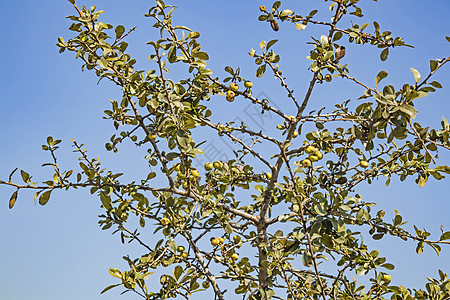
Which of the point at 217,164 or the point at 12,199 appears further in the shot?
the point at 217,164

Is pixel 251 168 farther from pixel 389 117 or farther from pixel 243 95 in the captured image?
pixel 389 117

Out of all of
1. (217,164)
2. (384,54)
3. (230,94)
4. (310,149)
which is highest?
(384,54)

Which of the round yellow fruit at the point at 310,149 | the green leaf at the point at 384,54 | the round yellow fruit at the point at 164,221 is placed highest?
the green leaf at the point at 384,54

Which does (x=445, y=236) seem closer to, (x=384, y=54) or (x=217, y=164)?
(x=384, y=54)

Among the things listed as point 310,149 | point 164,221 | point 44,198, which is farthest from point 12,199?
point 310,149

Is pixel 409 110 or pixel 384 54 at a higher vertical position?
pixel 384 54

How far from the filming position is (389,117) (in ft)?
6.43

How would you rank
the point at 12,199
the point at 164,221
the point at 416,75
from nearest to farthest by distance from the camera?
the point at 416,75, the point at 12,199, the point at 164,221

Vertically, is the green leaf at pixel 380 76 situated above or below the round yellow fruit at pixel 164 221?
above

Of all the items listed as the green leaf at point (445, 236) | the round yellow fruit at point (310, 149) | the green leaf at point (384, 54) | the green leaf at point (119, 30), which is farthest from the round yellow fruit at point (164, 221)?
the green leaf at point (384, 54)

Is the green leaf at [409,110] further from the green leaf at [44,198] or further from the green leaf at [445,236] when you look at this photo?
the green leaf at [44,198]

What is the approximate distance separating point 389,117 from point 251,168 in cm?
119

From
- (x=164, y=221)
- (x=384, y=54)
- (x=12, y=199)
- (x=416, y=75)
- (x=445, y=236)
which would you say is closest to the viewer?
(x=416, y=75)

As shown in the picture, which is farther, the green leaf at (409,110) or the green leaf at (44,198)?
the green leaf at (44,198)
